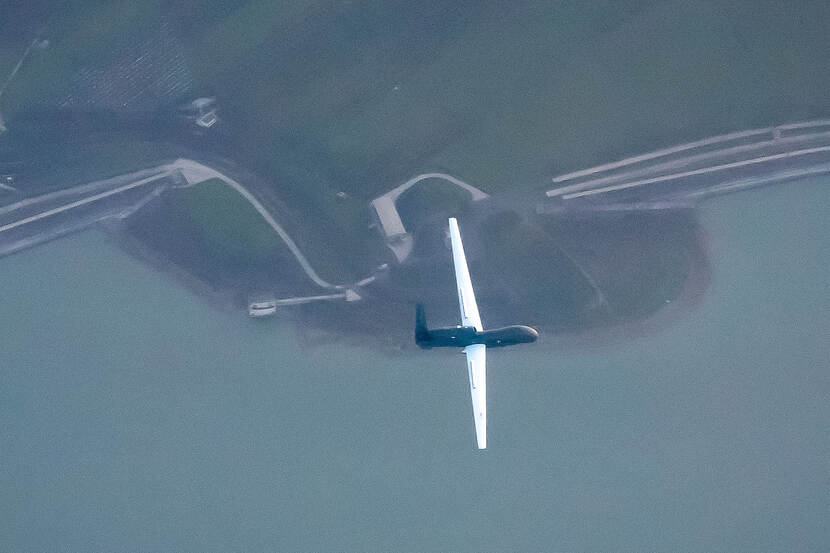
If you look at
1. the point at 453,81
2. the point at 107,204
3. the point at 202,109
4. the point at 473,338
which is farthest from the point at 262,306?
the point at 453,81

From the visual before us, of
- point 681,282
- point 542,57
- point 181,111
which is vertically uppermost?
point 542,57

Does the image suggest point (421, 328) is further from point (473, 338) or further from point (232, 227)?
point (232, 227)

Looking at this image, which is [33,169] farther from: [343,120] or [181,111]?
[343,120]

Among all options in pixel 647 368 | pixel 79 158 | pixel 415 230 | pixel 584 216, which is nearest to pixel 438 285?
pixel 415 230

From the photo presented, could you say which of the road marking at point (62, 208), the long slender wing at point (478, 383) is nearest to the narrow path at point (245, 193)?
the road marking at point (62, 208)

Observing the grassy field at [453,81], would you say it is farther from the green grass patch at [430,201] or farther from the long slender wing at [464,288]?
the long slender wing at [464,288]

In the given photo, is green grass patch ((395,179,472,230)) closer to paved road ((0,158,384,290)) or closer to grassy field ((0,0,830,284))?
grassy field ((0,0,830,284))

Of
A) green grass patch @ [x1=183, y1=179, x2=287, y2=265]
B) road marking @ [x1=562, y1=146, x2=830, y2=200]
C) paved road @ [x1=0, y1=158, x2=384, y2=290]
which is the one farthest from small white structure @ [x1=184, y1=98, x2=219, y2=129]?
road marking @ [x1=562, y1=146, x2=830, y2=200]
